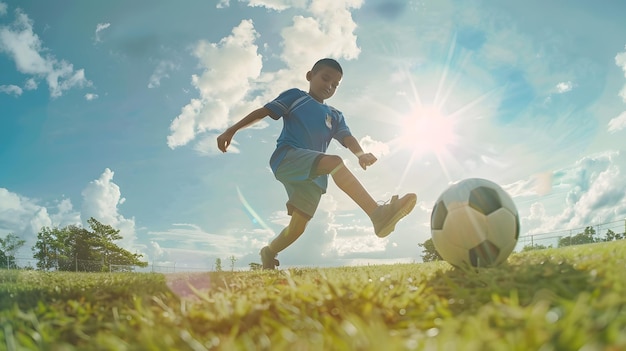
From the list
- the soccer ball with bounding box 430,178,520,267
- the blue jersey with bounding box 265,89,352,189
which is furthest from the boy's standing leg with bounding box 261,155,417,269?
the soccer ball with bounding box 430,178,520,267

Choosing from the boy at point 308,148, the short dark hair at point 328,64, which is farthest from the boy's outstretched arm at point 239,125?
the short dark hair at point 328,64

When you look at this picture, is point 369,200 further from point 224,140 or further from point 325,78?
point 325,78

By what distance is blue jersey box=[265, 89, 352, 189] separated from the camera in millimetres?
6398

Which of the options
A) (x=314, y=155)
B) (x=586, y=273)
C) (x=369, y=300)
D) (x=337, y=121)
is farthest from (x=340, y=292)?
(x=337, y=121)

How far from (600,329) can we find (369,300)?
1.01 metres

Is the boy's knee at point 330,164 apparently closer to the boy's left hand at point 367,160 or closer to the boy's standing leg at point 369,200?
the boy's standing leg at point 369,200

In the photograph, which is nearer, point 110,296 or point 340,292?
point 340,292

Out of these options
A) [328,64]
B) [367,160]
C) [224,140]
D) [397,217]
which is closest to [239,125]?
[224,140]

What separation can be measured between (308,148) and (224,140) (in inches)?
51.5

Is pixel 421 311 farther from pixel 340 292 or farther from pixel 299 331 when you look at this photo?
pixel 299 331

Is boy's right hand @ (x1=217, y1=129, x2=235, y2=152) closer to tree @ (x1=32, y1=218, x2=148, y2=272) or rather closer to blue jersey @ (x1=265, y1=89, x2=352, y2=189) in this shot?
blue jersey @ (x1=265, y1=89, x2=352, y2=189)

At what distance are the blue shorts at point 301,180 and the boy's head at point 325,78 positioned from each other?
3.85ft

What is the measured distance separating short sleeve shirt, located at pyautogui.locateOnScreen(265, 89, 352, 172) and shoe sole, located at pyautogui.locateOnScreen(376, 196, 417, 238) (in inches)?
75.3

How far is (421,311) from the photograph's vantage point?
7.00ft
